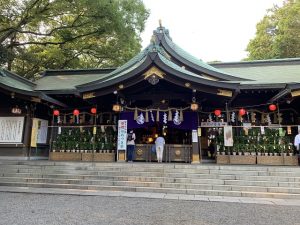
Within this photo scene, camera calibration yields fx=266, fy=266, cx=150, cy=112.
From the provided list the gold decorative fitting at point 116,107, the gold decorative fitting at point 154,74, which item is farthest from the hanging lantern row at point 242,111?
the gold decorative fitting at point 116,107

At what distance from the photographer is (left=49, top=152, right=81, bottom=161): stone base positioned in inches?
511

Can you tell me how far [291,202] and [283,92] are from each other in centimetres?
537

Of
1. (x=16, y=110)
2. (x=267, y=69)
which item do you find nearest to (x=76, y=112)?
(x=16, y=110)

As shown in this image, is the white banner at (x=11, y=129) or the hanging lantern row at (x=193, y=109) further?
the white banner at (x=11, y=129)

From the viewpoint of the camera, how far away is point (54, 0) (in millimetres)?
17016

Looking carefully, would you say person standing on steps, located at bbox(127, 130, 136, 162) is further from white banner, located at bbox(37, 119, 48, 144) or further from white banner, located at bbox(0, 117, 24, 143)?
white banner, located at bbox(0, 117, 24, 143)

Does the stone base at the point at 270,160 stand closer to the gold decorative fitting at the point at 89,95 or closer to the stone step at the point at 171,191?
the stone step at the point at 171,191

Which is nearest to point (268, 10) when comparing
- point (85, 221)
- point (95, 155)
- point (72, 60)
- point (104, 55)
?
point (104, 55)

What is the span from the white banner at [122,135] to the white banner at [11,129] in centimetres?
507

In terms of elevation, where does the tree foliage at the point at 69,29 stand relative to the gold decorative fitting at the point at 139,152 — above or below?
above

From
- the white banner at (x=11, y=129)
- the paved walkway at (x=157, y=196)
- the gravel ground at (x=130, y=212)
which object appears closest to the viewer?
the gravel ground at (x=130, y=212)

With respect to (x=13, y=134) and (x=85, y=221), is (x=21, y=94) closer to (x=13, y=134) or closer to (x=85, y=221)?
(x=13, y=134)

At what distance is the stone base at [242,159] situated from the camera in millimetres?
11891

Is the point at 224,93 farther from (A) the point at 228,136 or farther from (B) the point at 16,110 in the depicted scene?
(B) the point at 16,110
